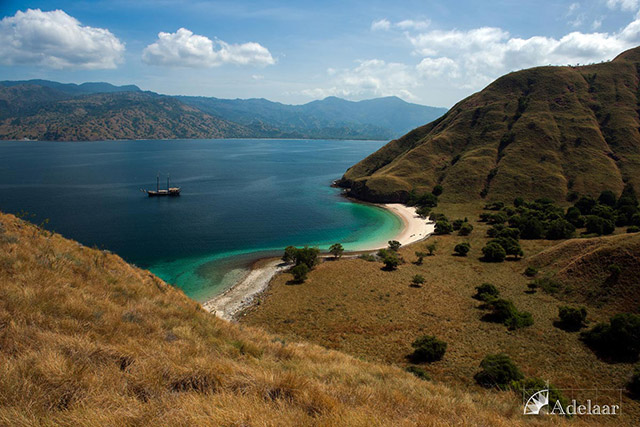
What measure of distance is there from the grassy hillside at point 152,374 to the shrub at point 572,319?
2104cm

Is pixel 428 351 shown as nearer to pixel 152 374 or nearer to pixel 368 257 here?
pixel 152 374

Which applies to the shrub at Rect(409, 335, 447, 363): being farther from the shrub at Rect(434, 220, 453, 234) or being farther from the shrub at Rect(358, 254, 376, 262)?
the shrub at Rect(434, 220, 453, 234)

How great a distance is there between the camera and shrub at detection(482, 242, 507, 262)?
43.8m

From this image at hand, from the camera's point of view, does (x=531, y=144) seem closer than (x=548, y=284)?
No

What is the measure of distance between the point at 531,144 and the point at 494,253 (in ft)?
236

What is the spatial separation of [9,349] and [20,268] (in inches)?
251

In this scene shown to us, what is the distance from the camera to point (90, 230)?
5803 cm

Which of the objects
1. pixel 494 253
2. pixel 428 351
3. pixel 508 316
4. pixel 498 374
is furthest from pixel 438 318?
pixel 494 253

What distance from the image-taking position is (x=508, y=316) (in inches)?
1074

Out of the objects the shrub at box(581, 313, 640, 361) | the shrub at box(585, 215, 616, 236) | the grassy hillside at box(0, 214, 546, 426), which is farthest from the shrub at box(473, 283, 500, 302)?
the shrub at box(585, 215, 616, 236)

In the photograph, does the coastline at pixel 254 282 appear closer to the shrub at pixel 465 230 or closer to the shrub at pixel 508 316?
the shrub at pixel 465 230

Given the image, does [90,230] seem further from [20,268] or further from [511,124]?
[511,124]

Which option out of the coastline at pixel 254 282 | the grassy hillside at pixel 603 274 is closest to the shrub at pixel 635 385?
the grassy hillside at pixel 603 274

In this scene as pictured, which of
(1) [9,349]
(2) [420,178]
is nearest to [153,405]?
(1) [9,349]
